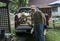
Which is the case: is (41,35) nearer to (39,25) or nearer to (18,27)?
(39,25)

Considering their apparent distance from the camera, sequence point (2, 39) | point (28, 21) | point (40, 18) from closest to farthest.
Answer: point (2, 39) < point (40, 18) < point (28, 21)

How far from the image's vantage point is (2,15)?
12.0m

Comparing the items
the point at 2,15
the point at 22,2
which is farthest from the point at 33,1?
the point at 2,15

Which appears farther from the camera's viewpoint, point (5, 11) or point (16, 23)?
point (5, 11)

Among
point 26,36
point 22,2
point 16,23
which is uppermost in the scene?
point 22,2

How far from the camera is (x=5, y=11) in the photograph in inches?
467

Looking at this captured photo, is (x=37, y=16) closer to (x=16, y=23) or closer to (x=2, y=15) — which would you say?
(x=16, y=23)

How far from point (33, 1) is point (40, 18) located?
81.2 feet

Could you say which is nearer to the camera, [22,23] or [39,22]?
[39,22]

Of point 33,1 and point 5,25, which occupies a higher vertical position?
point 33,1

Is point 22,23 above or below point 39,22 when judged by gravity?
below

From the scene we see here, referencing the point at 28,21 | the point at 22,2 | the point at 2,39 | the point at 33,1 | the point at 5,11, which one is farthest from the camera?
the point at 33,1

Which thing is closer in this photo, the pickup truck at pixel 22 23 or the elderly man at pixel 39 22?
the elderly man at pixel 39 22

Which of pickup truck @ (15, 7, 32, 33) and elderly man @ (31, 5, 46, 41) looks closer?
elderly man @ (31, 5, 46, 41)
